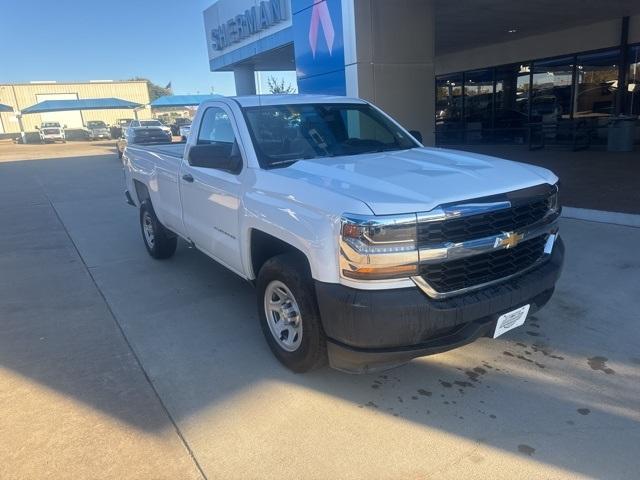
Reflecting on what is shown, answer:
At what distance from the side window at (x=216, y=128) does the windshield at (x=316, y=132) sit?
27cm

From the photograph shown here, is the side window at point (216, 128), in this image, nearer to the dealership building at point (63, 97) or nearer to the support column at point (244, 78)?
the support column at point (244, 78)

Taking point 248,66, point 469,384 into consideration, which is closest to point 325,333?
point 469,384

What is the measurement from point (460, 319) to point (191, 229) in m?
2.98

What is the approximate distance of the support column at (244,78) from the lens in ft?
64.0

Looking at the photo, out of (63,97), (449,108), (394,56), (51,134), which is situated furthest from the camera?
(63,97)

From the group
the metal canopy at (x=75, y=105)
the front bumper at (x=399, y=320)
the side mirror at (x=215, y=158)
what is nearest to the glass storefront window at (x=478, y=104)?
the side mirror at (x=215, y=158)

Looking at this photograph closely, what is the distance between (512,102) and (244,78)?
10.2 metres

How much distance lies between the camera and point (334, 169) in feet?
11.3

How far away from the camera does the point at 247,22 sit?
53.8 feet

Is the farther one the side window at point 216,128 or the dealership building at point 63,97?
the dealership building at point 63,97

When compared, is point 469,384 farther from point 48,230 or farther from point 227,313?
point 48,230

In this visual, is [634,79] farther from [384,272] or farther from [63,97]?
[63,97]

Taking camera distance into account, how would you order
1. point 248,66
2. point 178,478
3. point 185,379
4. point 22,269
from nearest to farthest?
point 178,478 < point 185,379 < point 22,269 < point 248,66

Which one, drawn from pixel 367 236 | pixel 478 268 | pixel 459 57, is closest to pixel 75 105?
pixel 459 57
